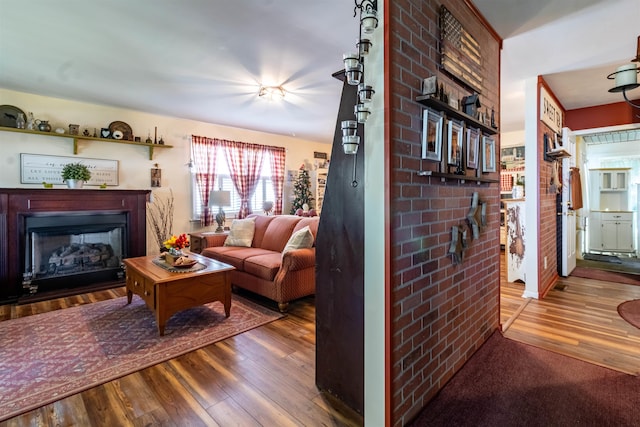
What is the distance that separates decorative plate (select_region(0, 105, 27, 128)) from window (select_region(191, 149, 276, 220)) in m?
2.14

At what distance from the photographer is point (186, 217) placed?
506 cm

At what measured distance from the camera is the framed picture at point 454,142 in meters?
1.79

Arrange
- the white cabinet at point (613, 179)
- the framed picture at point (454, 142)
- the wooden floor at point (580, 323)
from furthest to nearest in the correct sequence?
the white cabinet at point (613, 179) → the wooden floor at point (580, 323) → the framed picture at point (454, 142)

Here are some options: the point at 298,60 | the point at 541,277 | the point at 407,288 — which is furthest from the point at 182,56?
the point at 541,277

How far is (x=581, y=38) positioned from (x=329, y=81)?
2198mm

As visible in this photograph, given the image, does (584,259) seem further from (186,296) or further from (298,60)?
(186,296)

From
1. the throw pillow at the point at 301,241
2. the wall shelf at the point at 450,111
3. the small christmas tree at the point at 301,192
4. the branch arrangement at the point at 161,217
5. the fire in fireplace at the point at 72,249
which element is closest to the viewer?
the wall shelf at the point at 450,111

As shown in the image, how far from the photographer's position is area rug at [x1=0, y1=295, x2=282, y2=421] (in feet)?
6.26

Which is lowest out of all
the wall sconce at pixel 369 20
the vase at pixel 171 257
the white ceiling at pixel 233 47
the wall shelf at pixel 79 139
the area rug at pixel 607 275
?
the area rug at pixel 607 275

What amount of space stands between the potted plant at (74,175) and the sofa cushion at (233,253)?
1748mm

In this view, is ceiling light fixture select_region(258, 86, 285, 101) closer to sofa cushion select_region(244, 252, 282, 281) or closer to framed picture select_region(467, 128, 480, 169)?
sofa cushion select_region(244, 252, 282, 281)

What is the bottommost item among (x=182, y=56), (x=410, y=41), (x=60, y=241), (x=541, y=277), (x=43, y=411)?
(x=43, y=411)

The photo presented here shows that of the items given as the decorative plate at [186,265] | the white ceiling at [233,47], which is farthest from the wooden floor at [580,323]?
the decorative plate at [186,265]

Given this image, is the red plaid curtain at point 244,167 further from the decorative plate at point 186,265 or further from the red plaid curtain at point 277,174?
the decorative plate at point 186,265
